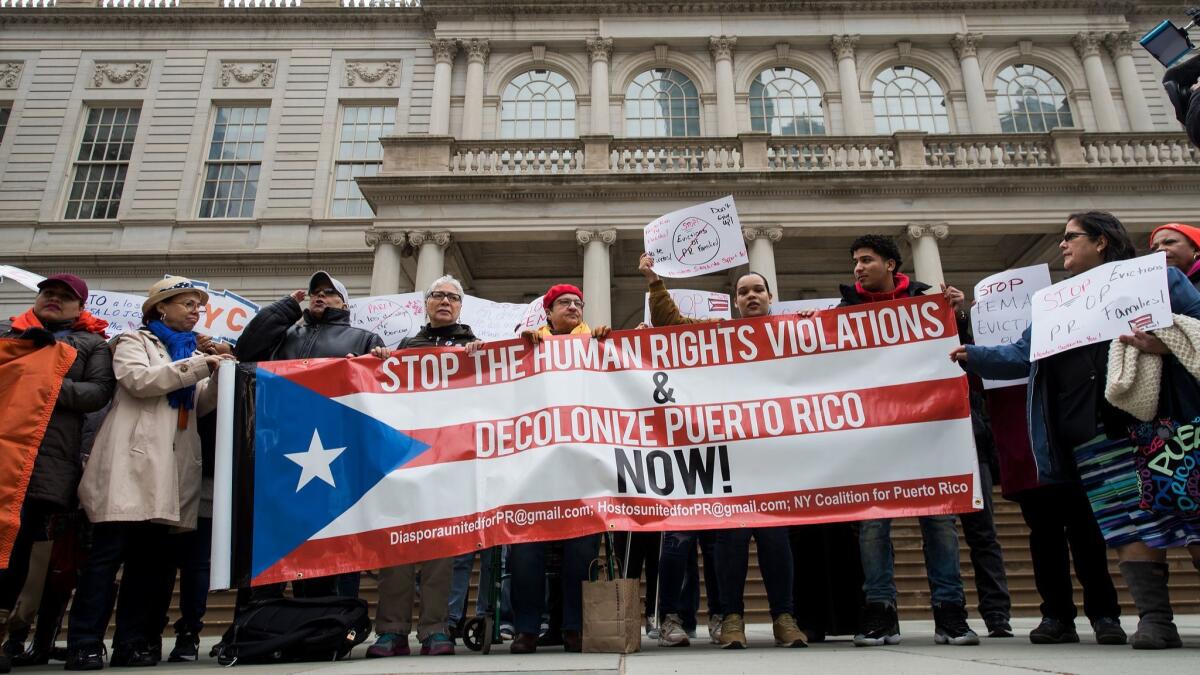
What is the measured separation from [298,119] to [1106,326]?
21.0 metres

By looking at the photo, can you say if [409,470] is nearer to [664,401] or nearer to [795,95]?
[664,401]

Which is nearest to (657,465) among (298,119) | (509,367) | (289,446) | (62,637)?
(509,367)

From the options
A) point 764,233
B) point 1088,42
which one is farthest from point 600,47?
point 1088,42

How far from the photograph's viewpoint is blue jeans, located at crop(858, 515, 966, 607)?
4.12 meters

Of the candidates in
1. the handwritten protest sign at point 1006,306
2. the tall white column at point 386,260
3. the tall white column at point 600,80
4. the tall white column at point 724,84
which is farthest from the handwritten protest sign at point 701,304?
the tall white column at point 724,84

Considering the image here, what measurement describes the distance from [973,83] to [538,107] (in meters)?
11.7

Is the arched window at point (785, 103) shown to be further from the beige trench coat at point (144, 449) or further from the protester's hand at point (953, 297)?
the beige trench coat at point (144, 449)

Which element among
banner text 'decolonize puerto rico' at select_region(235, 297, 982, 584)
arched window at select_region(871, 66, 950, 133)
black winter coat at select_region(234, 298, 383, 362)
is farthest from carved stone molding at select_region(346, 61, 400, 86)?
banner text 'decolonize puerto rico' at select_region(235, 297, 982, 584)

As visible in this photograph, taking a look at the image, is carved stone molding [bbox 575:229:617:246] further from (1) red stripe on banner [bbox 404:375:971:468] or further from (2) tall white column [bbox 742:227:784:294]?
(1) red stripe on banner [bbox 404:375:971:468]

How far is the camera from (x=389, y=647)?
4020 millimetres

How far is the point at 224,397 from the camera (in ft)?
14.5

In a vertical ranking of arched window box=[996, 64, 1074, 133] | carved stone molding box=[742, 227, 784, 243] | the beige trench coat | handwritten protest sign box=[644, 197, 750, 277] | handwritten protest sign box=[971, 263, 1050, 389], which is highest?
arched window box=[996, 64, 1074, 133]

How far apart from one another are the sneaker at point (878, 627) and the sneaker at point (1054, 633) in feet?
2.30

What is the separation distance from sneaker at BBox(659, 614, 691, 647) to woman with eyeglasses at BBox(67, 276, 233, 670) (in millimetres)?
2824
